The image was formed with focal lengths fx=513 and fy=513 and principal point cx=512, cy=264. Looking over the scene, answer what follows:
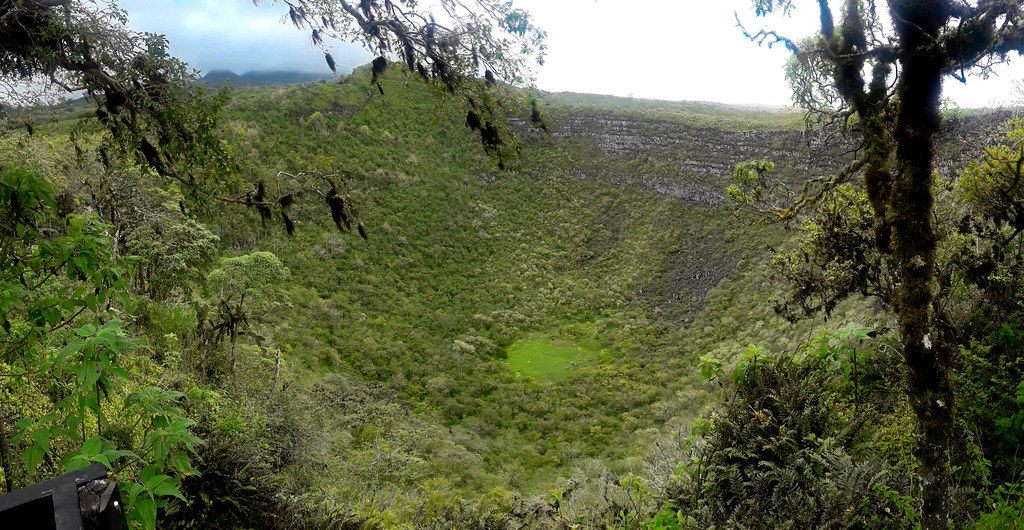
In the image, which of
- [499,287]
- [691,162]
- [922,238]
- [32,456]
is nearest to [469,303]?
[499,287]

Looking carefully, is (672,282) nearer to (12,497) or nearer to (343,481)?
(343,481)

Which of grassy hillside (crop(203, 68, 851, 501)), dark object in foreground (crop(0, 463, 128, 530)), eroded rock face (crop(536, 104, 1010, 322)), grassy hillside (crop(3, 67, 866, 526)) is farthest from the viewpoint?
eroded rock face (crop(536, 104, 1010, 322))

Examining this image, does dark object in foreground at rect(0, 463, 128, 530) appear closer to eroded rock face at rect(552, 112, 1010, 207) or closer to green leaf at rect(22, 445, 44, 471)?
green leaf at rect(22, 445, 44, 471)

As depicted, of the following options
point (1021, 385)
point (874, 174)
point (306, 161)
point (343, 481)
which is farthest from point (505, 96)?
point (306, 161)

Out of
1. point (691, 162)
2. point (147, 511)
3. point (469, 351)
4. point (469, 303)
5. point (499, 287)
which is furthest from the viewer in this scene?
point (691, 162)

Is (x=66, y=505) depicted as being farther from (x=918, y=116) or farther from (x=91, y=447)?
(x=918, y=116)

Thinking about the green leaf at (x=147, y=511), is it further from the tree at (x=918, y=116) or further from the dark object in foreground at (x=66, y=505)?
the tree at (x=918, y=116)

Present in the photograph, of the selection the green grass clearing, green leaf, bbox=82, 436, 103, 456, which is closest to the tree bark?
green leaf, bbox=82, 436, 103, 456
